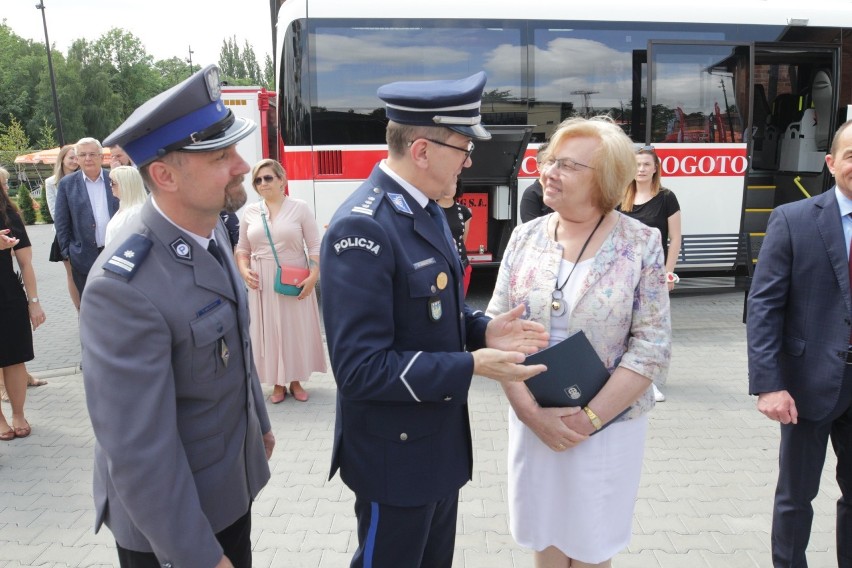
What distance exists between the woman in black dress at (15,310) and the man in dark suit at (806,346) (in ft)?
14.8

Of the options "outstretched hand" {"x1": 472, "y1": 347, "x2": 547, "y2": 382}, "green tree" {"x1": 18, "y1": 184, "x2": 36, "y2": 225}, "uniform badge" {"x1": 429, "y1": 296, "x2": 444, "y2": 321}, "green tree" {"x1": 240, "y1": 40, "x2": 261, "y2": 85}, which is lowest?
"green tree" {"x1": 18, "y1": 184, "x2": 36, "y2": 225}

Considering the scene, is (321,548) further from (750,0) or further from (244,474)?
(750,0)

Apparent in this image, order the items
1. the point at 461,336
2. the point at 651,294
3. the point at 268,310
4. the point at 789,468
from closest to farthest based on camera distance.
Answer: the point at 461,336 < the point at 651,294 < the point at 789,468 < the point at 268,310

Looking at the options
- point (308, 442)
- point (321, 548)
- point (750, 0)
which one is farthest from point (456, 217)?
point (750, 0)

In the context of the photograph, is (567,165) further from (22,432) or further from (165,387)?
(22,432)

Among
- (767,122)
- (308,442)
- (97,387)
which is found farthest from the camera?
(767,122)

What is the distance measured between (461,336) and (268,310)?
11.3 feet

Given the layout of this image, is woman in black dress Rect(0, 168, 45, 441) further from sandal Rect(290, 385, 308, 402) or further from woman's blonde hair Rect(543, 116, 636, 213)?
woman's blonde hair Rect(543, 116, 636, 213)

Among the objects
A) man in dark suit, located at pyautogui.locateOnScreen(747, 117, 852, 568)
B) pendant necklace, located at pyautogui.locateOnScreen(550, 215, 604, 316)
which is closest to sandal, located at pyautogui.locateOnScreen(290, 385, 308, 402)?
pendant necklace, located at pyautogui.locateOnScreen(550, 215, 604, 316)

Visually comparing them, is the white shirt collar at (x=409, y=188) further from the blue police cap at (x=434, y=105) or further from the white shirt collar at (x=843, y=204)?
the white shirt collar at (x=843, y=204)

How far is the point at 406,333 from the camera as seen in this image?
6.07ft

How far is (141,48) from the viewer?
221 feet

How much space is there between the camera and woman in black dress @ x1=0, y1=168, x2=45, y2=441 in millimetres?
4391

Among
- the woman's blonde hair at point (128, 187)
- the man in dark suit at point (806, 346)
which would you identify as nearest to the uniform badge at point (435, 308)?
the man in dark suit at point (806, 346)
